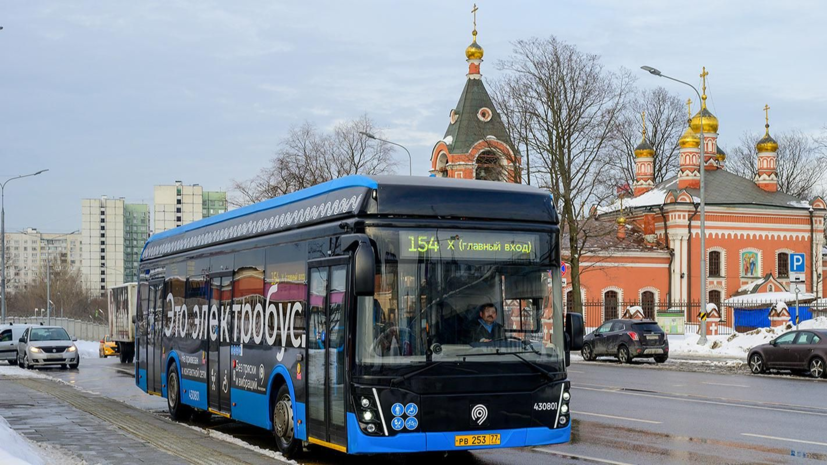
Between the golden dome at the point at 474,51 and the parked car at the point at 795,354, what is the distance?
41.9 meters

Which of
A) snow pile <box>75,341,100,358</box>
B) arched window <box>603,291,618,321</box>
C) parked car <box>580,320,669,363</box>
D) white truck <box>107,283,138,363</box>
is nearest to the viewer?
parked car <box>580,320,669,363</box>

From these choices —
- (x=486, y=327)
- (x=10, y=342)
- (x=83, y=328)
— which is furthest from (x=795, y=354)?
(x=83, y=328)

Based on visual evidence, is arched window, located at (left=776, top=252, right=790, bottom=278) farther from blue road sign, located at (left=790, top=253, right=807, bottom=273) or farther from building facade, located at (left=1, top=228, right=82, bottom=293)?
building facade, located at (left=1, top=228, right=82, bottom=293)

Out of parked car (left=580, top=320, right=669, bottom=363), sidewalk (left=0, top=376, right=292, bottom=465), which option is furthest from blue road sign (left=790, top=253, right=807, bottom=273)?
sidewalk (left=0, top=376, right=292, bottom=465)

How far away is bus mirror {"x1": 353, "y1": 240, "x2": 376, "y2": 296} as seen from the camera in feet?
30.3

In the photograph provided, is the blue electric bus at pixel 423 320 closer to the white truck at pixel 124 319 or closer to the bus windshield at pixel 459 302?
the bus windshield at pixel 459 302

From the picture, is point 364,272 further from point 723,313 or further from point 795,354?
point 723,313

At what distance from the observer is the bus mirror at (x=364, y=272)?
924 cm

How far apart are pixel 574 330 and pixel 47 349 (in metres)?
28.7

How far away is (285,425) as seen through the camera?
11.7 meters

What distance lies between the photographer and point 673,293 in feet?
213

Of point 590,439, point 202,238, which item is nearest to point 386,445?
point 590,439

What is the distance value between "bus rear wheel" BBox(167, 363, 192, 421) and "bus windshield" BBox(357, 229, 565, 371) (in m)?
7.46

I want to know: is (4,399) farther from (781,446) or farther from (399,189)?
(781,446)
